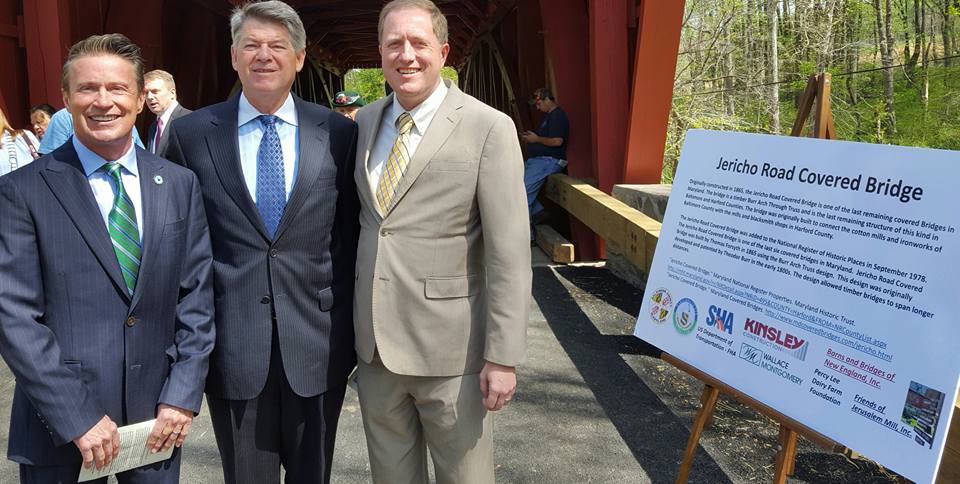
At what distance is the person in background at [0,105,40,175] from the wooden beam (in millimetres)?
4099

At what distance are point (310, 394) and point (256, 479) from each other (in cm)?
31

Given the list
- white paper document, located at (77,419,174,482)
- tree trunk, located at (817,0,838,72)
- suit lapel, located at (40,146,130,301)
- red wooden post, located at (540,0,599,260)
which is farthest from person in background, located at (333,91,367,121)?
tree trunk, located at (817,0,838,72)

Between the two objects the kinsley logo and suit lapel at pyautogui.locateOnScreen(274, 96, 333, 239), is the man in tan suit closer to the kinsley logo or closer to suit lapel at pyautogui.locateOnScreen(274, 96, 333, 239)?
suit lapel at pyautogui.locateOnScreen(274, 96, 333, 239)

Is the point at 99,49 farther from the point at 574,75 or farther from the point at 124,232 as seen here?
the point at 574,75

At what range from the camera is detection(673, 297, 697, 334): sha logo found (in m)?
2.59

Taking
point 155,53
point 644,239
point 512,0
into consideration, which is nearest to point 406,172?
point 644,239

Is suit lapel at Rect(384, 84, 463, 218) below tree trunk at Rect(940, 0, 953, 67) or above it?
below

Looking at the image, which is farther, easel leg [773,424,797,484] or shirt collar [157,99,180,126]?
shirt collar [157,99,180,126]

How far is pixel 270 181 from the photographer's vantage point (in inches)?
76.2

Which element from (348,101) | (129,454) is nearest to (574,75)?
(348,101)

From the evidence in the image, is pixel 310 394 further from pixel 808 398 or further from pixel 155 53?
pixel 155 53

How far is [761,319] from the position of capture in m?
2.29

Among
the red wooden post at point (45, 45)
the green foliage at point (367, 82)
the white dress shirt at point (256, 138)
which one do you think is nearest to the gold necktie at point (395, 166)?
the white dress shirt at point (256, 138)

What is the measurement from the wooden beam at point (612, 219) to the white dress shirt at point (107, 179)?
268 cm
